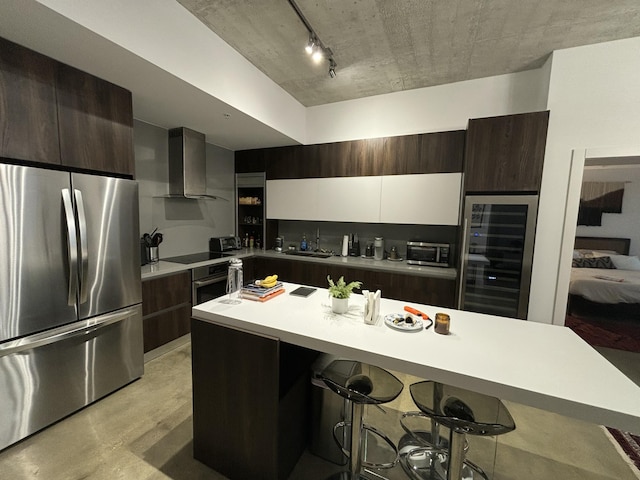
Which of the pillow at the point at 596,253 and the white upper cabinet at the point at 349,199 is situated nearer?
the white upper cabinet at the point at 349,199

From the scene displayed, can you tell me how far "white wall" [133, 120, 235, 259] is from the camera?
2.92 meters

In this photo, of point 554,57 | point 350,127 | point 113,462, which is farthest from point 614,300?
point 113,462

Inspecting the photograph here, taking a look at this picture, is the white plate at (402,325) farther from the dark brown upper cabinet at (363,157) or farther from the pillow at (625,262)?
the pillow at (625,262)

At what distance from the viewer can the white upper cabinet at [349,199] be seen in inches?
128

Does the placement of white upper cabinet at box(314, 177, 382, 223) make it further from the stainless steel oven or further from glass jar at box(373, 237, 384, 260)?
the stainless steel oven

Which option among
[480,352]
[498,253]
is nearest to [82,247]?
[480,352]

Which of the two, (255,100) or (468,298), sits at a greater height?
(255,100)

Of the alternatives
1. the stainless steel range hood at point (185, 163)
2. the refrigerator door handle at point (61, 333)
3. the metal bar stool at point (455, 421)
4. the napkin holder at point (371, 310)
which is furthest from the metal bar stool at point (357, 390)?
the stainless steel range hood at point (185, 163)

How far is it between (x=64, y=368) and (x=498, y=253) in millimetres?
3629

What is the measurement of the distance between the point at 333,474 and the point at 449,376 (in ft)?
3.41

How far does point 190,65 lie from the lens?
193 centimetres

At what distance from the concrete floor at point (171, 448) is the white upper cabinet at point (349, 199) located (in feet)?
6.77

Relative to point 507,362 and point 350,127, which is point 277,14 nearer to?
point 350,127

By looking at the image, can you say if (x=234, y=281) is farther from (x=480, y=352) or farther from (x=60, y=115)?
(x=60, y=115)
